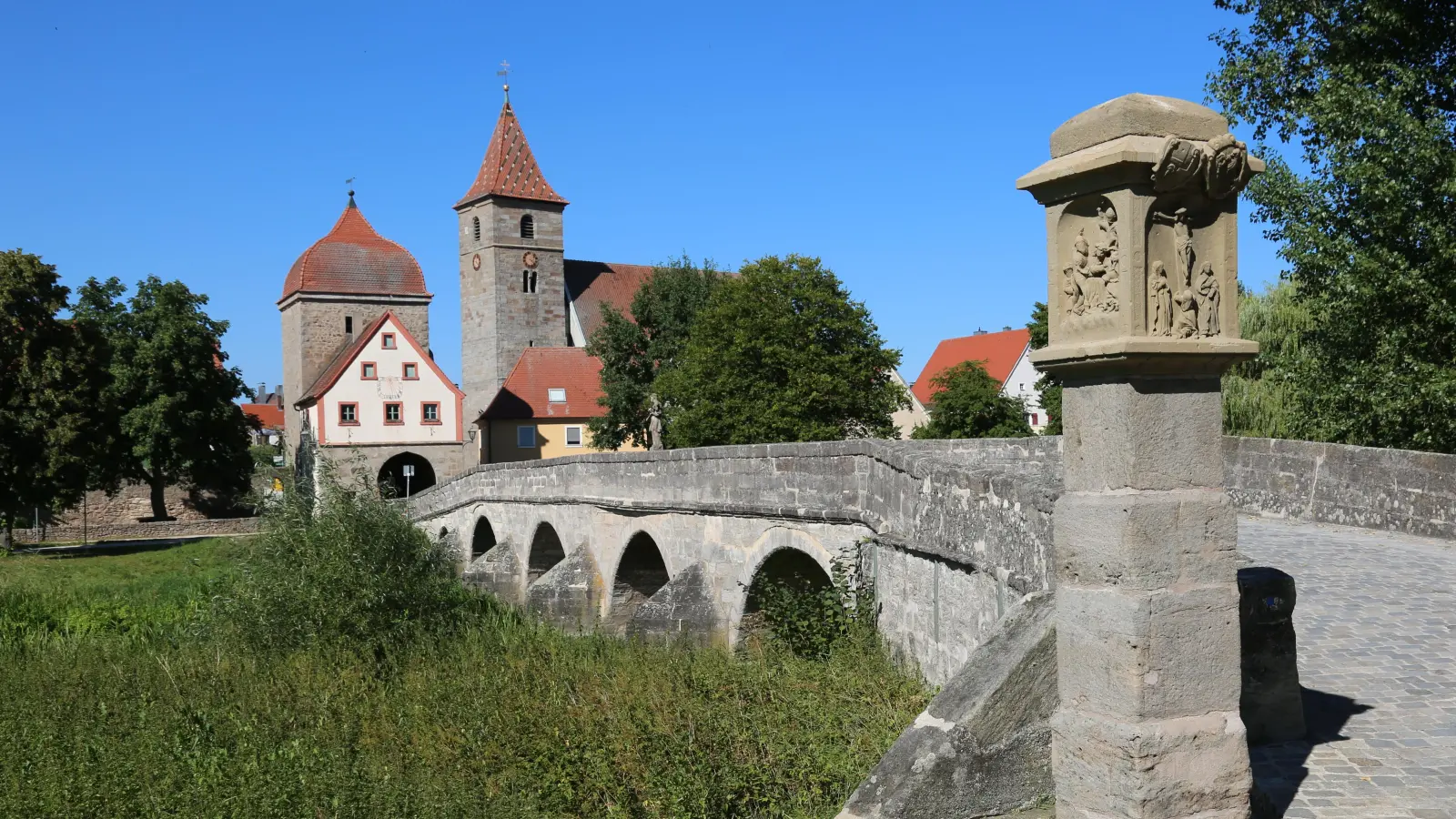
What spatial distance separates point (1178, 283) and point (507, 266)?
5756cm

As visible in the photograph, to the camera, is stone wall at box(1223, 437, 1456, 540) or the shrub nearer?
stone wall at box(1223, 437, 1456, 540)

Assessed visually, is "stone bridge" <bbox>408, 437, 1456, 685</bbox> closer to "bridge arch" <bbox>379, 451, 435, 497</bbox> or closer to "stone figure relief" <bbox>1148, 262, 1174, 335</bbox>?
"stone figure relief" <bbox>1148, 262, 1174, 335</bbox>

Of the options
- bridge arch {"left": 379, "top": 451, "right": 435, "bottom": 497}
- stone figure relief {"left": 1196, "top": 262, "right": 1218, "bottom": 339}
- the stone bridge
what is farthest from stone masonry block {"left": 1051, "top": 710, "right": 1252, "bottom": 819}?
bridge arch {"left": 379, "top": 451, "right": 435, "bottom": 497}

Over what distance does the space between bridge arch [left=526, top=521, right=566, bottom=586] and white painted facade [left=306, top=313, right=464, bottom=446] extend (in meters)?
24.3

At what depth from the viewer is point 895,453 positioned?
10023 mm

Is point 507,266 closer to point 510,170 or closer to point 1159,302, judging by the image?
point 510,170

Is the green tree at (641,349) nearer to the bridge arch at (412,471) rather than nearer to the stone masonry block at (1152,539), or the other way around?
the bridge arch at (412,471)

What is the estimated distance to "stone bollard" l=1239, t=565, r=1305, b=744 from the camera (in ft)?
17.8

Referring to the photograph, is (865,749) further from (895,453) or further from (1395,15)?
(1395,15)

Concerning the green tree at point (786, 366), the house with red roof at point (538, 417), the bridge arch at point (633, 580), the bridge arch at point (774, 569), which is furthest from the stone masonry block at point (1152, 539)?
the house with red roof at point (538, 417)

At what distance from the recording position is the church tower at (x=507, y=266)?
60.0 meters

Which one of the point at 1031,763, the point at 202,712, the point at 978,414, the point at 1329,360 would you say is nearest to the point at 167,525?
the point at 978,414

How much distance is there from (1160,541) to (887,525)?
574cm

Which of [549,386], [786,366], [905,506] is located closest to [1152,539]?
[905,506]
